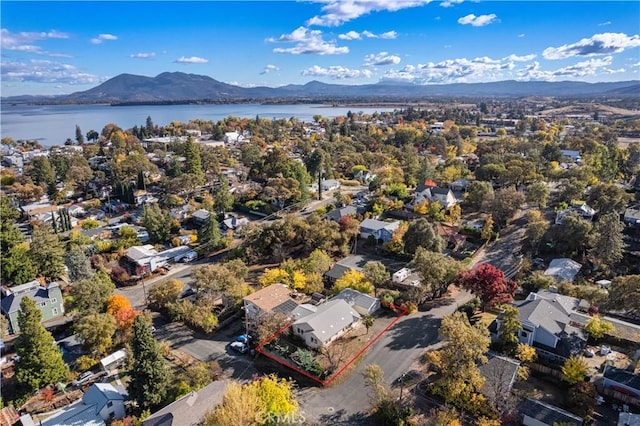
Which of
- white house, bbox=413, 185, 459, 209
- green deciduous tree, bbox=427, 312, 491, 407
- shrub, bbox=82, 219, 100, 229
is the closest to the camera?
green deciduous tree, bbox=427, 312, 491, 407

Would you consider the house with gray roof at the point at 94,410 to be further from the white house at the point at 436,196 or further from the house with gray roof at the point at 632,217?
the house with gray roof at the point at 632,217

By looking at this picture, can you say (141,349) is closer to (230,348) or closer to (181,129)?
(230,348)

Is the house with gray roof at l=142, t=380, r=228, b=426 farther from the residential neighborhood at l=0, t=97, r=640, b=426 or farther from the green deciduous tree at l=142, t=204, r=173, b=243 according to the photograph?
the green deciduous tree at l=142, t=204, r=173, b=243

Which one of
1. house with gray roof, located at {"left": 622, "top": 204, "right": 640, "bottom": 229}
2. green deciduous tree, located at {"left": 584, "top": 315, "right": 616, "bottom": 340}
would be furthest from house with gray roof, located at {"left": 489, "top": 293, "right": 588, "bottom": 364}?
house with gray roof, located at {"left": 622, "top": 204, "right": 640, "bottom": 229}

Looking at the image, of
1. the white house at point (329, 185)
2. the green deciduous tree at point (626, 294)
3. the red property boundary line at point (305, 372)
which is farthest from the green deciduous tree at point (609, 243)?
the white house at point (329, 185)

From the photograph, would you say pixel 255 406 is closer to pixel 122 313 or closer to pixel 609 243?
pixel 122 313

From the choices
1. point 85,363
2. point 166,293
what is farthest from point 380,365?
point 85,363
